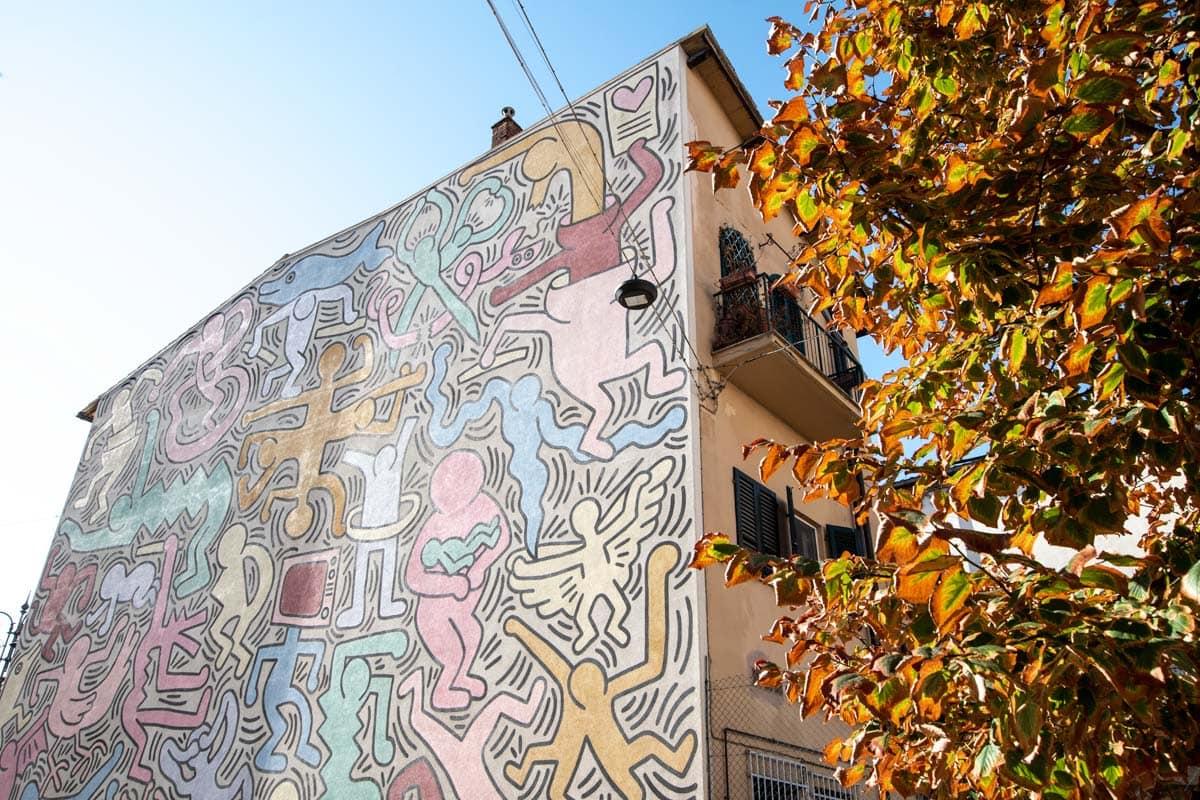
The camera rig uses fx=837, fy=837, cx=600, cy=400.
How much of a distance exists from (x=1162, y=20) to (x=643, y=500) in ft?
17.5

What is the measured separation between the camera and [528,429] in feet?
27.0

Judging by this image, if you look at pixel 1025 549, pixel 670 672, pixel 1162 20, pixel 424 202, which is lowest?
pixel 1025 549

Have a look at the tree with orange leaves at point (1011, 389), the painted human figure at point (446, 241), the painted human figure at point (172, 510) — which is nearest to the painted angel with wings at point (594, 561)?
the painted human figure at point (446, 241)

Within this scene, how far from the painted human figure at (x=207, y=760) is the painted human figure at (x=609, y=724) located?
365cm

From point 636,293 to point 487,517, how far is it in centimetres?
258

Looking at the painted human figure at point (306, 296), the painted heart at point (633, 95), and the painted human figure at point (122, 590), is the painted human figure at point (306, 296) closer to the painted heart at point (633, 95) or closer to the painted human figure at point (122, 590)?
the painted human figure at point (122, 590)

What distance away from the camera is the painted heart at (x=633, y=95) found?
9.27 meters

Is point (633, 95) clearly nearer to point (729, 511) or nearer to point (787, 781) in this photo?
point (729, 511)

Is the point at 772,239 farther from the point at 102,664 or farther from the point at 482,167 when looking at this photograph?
the point at 102,664

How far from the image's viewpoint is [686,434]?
23.5ft

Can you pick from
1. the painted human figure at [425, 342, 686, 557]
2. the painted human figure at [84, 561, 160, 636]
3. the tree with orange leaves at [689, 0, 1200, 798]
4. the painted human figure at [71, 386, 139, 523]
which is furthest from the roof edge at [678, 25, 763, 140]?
the painted human figure at [71, 386, 139, 523]

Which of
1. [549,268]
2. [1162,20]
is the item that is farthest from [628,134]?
[1162,20]

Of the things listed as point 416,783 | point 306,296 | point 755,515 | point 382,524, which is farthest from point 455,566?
point 306,296

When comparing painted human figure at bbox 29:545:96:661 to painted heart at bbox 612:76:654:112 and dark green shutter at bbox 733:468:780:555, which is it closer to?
dark green shutter at bbox 733:468:780:555
